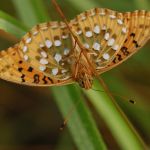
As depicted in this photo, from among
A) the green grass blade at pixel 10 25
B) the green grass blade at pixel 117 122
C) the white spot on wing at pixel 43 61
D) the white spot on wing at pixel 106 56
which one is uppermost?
the green grass blade at pixel 10 25

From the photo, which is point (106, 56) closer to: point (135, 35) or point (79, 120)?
point (135, 35)

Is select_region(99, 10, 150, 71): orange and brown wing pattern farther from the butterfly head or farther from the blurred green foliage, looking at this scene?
the blurred green foliage

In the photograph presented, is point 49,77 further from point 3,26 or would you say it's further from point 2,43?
point 2,43

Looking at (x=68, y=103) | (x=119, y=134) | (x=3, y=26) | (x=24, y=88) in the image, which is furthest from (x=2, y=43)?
(x=119, y=134)

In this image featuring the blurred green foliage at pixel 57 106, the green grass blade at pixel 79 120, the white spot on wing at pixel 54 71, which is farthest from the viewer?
the blurred green foliage at pixel 57 106

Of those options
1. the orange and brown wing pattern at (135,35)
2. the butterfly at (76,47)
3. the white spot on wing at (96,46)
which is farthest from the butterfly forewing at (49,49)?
the orange and brown wing pattern at (135,35)

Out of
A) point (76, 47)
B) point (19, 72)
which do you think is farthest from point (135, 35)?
point (19, 72)

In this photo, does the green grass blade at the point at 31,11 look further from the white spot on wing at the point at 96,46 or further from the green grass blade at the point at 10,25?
the white spot on wing at the point at 96,46
